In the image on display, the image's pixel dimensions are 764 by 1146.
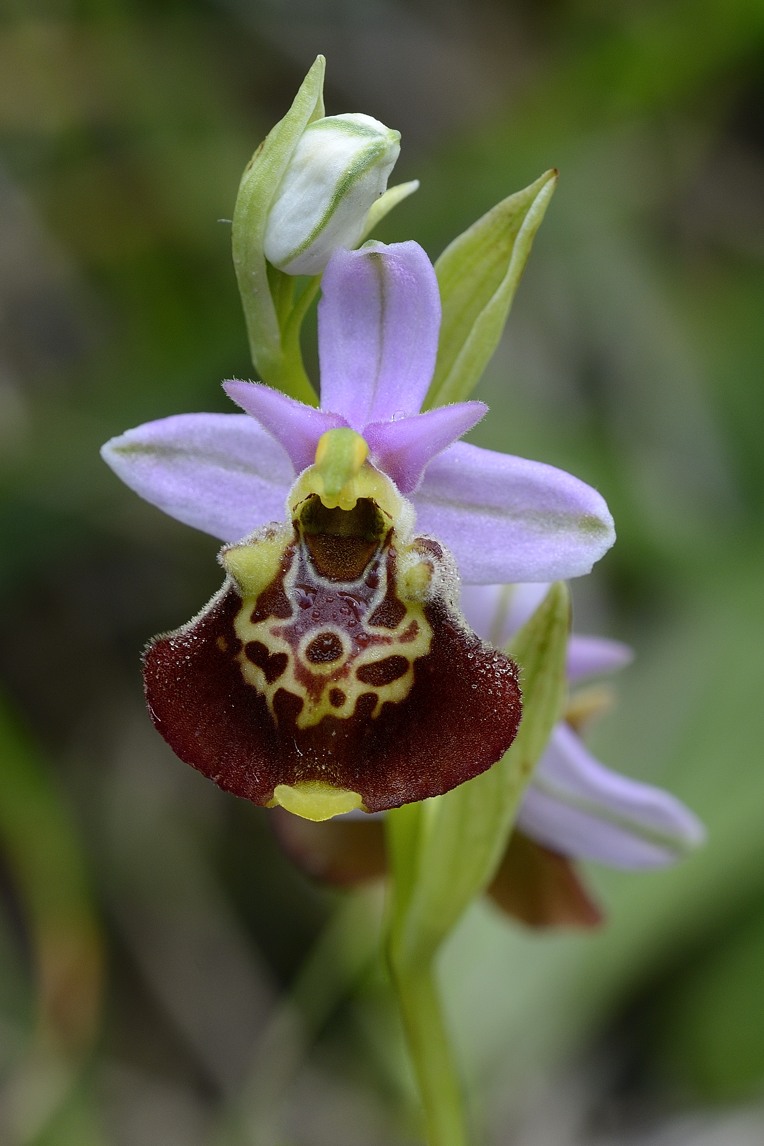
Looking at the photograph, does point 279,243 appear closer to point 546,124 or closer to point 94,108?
point 546,124

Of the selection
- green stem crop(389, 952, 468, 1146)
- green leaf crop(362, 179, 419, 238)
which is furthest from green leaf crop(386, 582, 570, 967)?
green leaf crop(362, 179, 419, 238)

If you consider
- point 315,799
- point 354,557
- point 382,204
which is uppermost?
point 382,204

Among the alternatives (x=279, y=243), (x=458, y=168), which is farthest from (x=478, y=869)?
(x=458, y=168)

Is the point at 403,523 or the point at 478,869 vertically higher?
the point at 403,523

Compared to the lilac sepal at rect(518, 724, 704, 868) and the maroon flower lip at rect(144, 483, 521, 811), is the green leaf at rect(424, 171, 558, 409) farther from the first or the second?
the lilac sepal at rect(518, 724, 704, 868)

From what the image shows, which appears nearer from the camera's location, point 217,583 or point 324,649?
point 324,649

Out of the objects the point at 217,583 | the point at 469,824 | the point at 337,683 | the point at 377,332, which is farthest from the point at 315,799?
the point at 217,583

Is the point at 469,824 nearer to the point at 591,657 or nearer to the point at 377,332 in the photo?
the point at 591,657
